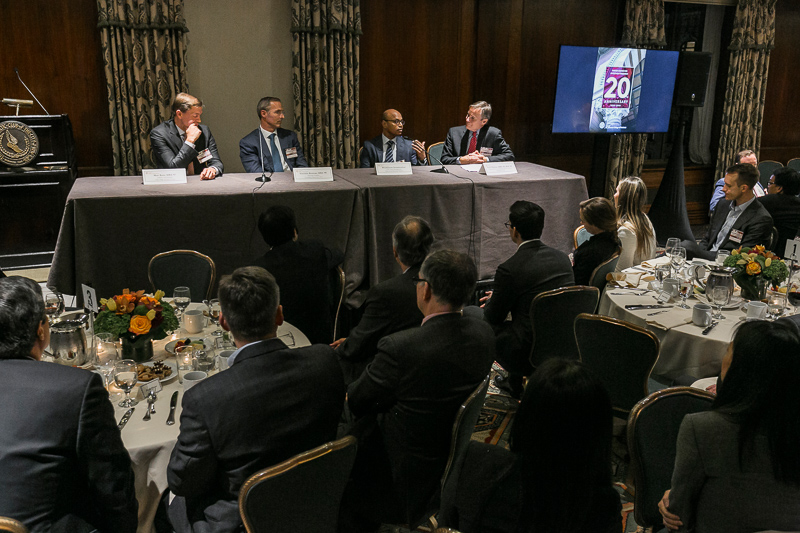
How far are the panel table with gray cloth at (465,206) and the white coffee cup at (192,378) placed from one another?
7.74ft

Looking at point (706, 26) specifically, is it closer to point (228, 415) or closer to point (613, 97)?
point (613, 97)

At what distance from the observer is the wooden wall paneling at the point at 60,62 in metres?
5.45

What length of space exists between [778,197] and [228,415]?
435 cm

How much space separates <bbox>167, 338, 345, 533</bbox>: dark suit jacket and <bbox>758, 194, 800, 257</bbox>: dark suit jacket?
3.99 metres

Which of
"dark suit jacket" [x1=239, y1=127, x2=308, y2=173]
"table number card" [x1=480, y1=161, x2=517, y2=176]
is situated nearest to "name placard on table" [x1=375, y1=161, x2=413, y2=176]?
"table number card" [x1=480, y1=161, x2=517, y2=176]

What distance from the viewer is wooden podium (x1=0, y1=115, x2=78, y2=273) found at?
5.21 meters

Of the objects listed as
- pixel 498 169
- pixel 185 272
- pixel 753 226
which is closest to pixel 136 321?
pixel 185 272

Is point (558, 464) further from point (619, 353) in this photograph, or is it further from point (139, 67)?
point (139, 67)

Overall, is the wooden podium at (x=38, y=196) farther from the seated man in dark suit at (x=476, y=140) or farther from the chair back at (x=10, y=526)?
the chair back at (x=10, y=526)

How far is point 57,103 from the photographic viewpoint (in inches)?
225

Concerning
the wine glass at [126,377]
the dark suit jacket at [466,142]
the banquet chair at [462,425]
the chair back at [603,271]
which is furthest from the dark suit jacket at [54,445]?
the dark suit jacket at [466,142]

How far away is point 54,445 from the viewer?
1.54 meters

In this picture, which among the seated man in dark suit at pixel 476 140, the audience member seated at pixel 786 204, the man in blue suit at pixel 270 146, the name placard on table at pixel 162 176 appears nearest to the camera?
the name placard on table at pixel 162 176

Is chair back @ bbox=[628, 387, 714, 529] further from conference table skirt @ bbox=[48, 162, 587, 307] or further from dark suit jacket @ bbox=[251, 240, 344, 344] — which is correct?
conference table skirt @ bbox=[48, 162, 587, 307]
